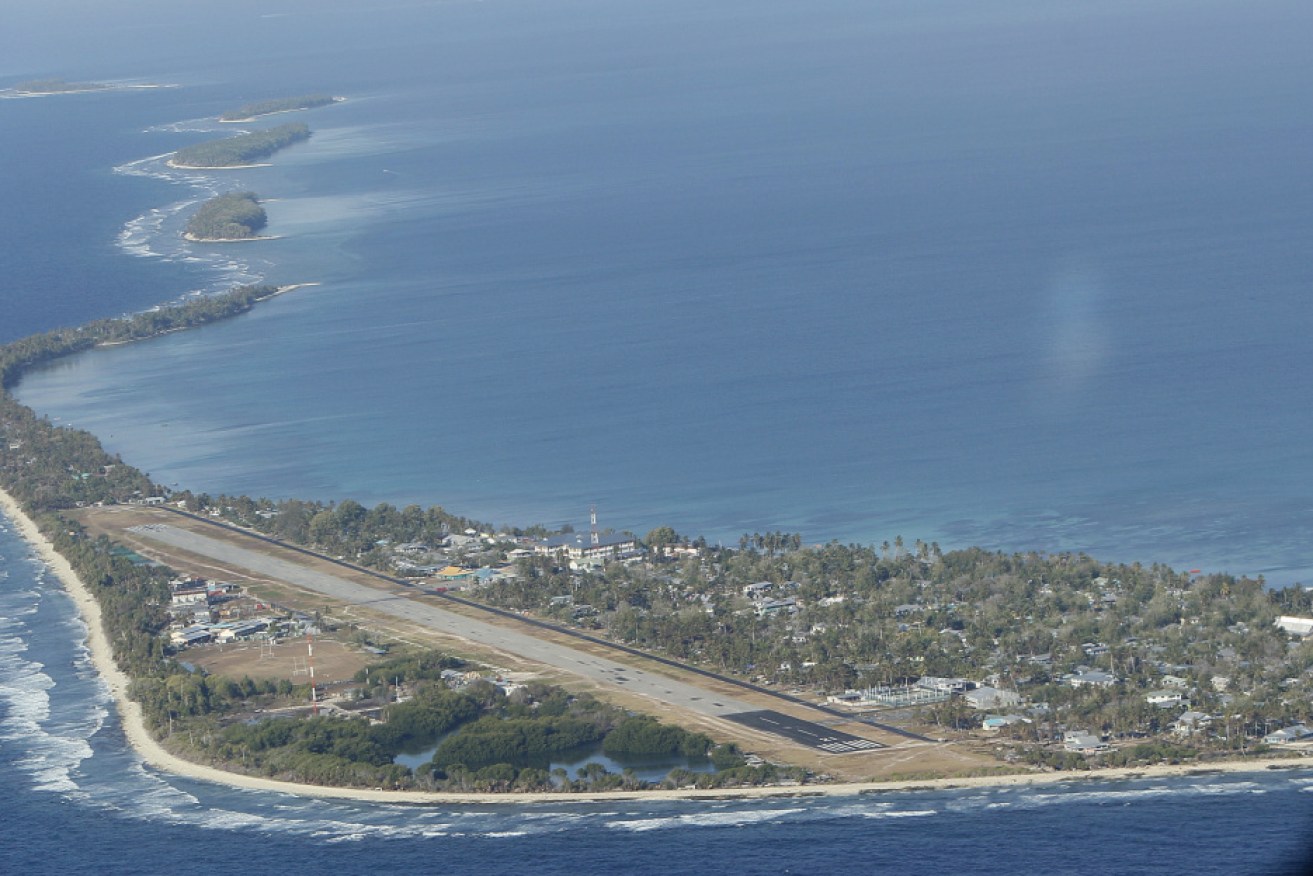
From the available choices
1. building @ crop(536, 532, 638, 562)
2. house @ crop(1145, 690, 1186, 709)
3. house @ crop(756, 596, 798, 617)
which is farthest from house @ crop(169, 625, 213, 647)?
house @ crop(1145, 690, 1186, 709)

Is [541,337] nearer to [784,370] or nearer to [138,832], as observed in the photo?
[784,370]

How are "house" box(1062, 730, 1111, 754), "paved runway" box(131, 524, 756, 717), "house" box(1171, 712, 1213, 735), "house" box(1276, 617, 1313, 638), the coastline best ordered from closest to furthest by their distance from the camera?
the coastline < "house" box(1062, 730, 1111, 754) < "house" box(1171, 712, 1213, 735) < "house" box(1276, 617, 1313, 638) < "paved runway" box(131, 524, 756, 717)

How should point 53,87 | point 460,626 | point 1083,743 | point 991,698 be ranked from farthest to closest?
point 53,87 → point 460,626 → point 991,698 → point 1083,743

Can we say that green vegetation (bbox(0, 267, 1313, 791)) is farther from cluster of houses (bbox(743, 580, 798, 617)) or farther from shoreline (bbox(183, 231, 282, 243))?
shoreline (bbox(183, 231, 282, 243))

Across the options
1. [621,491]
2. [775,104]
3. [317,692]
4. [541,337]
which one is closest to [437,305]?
[541,337]

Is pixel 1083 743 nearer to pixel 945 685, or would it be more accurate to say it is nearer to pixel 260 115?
pixel 945 685

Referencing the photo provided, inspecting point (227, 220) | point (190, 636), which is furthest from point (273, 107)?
point (190, 636)
